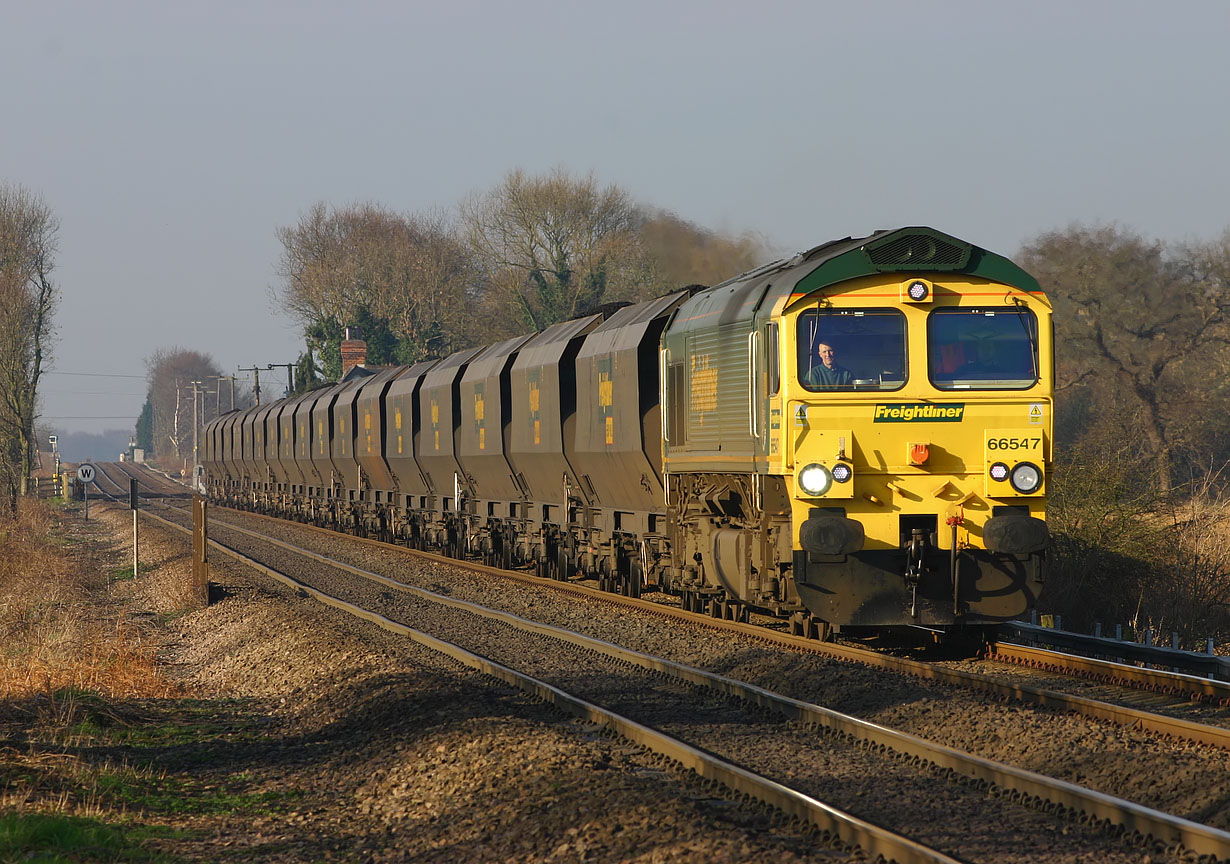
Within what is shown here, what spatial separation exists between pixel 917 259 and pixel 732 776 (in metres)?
6.02

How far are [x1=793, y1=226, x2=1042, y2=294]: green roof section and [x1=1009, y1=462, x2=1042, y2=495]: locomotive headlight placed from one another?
1.63 metres

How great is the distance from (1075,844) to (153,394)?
602 feet

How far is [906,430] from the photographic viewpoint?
37.8 feet

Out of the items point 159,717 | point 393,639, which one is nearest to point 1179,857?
point 159,717

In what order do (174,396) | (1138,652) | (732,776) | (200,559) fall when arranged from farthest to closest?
(174,396)
(200,559)
(1138,652)
(732,776)

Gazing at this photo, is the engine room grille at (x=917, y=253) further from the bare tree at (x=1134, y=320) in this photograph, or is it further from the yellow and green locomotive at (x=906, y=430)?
the bare tree at (x=1134, y=320)

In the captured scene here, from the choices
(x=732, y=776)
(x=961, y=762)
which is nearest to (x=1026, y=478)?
(x=961, y=762)

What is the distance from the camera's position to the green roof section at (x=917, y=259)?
11648 mm

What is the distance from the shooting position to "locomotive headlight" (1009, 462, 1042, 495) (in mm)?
11391

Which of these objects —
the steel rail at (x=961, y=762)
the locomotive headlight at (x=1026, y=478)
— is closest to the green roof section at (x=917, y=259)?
the locomotive headlight at (x=1026, y=478)

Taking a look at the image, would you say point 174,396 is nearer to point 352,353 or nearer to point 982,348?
point 352,353

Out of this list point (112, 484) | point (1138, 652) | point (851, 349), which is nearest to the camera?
point (1138, 652)

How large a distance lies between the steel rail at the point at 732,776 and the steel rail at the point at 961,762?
1.06 m

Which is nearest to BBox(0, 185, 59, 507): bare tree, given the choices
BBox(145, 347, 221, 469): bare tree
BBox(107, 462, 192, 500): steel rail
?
BBox(107, 462, 192, 500): steel rail
